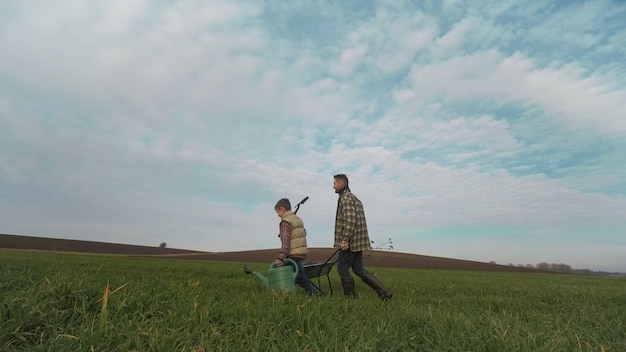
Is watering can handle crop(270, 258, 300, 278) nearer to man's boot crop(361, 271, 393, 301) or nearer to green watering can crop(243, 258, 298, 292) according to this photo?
green watering can crop(243, 258, 298, 292)

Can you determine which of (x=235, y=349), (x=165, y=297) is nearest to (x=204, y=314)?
(x=235, y=349)

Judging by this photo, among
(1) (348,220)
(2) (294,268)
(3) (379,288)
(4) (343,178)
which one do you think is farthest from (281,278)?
(4) (343,178)

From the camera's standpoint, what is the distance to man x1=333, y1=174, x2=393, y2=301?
279 inches

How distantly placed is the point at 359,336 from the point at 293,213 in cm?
387

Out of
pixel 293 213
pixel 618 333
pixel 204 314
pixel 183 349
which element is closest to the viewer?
pixel 183 349

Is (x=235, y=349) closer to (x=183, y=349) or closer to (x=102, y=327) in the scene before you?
(x=183, y=349)

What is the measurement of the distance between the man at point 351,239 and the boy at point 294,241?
66 centimetres

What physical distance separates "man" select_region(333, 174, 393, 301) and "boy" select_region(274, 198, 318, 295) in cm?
66

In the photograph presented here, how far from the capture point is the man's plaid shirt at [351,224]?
7.09 metres

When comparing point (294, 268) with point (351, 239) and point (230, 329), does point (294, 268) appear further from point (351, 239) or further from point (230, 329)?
point (230, 329)

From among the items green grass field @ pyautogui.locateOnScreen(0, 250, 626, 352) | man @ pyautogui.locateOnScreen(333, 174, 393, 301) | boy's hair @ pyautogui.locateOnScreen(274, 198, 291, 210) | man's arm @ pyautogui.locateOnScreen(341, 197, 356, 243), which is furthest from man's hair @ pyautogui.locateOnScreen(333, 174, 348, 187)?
green grass field @ pyautogui.locateOnScreen(0, 250, 626, 352)

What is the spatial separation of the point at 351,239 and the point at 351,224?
29cm

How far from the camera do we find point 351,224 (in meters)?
7.09

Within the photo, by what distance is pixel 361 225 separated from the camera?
7207mm
